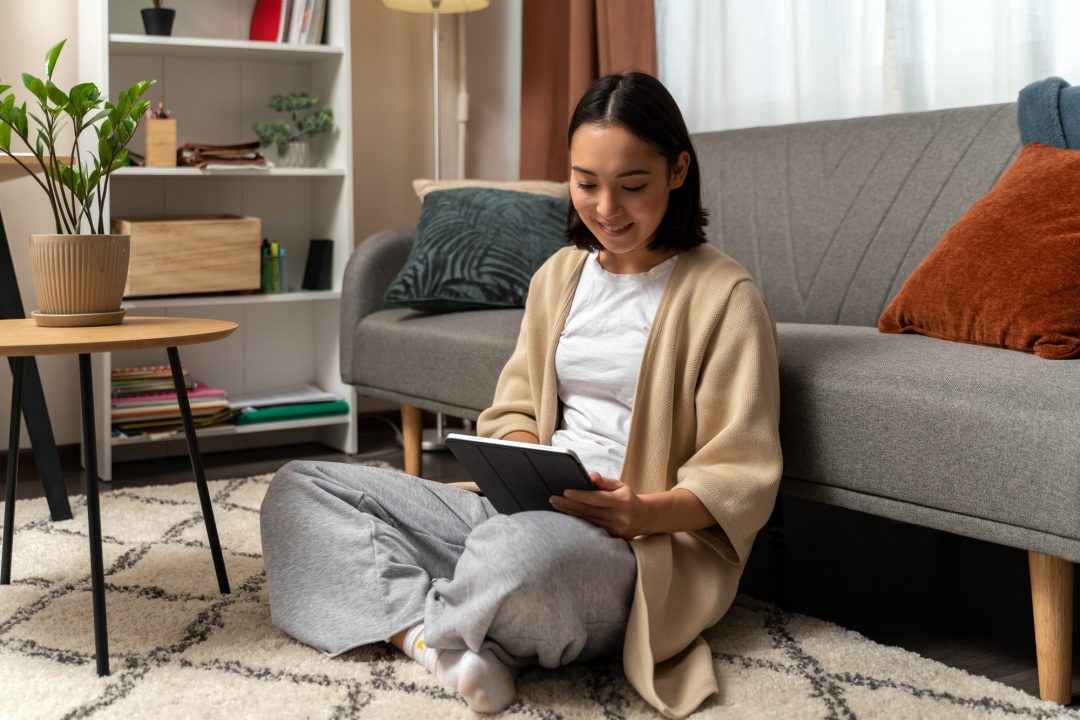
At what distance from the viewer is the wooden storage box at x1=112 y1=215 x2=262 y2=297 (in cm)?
279

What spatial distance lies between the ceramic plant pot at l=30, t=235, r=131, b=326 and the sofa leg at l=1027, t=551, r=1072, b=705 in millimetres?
A: 1282

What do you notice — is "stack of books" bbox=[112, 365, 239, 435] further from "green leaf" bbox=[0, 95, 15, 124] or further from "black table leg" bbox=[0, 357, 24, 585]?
"green leaf" bbox=[0, 95, 15, 124]

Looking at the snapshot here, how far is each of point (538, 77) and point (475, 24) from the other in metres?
0.42

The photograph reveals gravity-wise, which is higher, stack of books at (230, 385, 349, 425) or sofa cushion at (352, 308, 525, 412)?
sofa cushion at (352, 308, 525, 412)

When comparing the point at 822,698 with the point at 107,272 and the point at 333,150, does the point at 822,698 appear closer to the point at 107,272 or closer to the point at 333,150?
the point at 107,272

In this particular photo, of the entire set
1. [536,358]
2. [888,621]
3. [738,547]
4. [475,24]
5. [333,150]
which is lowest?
[888,621]

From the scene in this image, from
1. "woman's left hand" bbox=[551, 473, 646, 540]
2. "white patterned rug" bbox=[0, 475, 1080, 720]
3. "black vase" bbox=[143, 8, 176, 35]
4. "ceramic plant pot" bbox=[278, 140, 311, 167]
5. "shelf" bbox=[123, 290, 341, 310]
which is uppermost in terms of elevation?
"black vase" bbox=[143, 8, 176, 35]

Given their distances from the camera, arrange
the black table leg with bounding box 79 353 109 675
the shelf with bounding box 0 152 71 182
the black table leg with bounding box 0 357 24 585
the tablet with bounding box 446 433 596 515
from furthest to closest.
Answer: the shelf with bounding box 0 152 71 182 → the black table leg with bounding box 0 357 24 585 → the black table leg with bounding box 79 353 109 675 → the tablet with bounding box 446 433 596 515

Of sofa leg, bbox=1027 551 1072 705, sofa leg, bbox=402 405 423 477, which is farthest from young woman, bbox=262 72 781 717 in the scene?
sofa leg, bbox=402 405 423 477

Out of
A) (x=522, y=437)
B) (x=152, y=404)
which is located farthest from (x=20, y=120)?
(x=152, y=404)

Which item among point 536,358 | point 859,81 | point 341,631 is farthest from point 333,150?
point 341,631

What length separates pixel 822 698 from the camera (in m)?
1.38

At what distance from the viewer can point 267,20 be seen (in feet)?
10.1

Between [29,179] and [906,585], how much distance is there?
228cm
